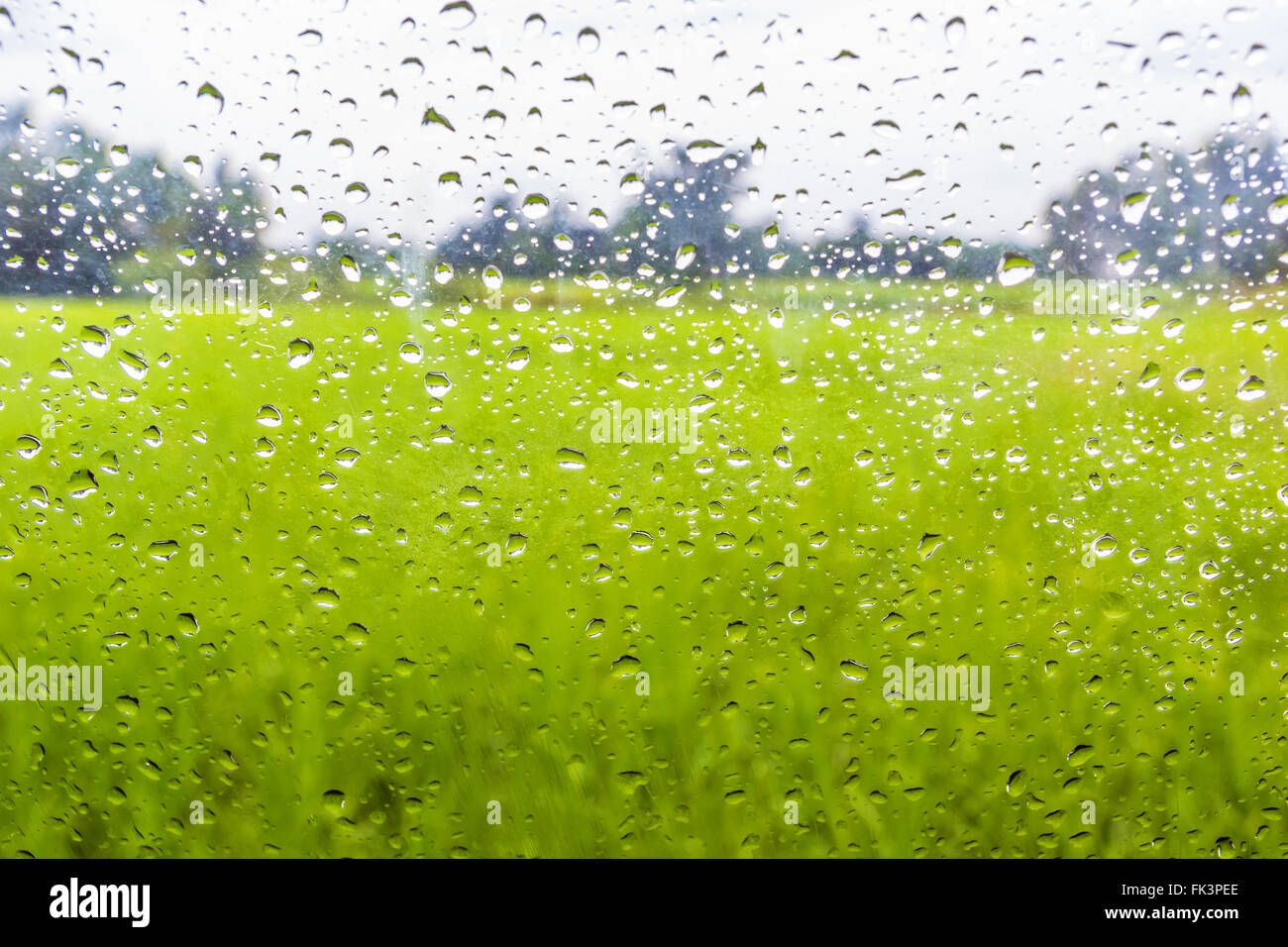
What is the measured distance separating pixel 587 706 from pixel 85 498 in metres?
0.70

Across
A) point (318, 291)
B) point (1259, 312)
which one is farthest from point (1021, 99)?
point (318, 291)

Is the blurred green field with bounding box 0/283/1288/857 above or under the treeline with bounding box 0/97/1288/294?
under

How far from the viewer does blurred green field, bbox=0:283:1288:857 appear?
0.85 metres

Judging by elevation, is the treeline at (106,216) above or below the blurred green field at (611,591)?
above

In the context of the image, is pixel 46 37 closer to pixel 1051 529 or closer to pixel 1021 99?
pixel 1021 99

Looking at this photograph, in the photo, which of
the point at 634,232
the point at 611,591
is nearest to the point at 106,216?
the point at 634,232

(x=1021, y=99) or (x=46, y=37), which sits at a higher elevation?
(x=46, y=37)

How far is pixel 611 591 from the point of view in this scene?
0.87 m

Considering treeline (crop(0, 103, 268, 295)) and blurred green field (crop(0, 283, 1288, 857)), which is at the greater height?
treeline (crop(0, 103, 268, 295))

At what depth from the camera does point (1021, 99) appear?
80 centimetres

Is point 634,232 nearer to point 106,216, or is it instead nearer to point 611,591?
point 611,591

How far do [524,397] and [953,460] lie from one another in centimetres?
55

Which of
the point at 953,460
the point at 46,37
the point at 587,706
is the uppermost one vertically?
the point at 46,37

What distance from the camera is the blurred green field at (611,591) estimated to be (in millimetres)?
850
